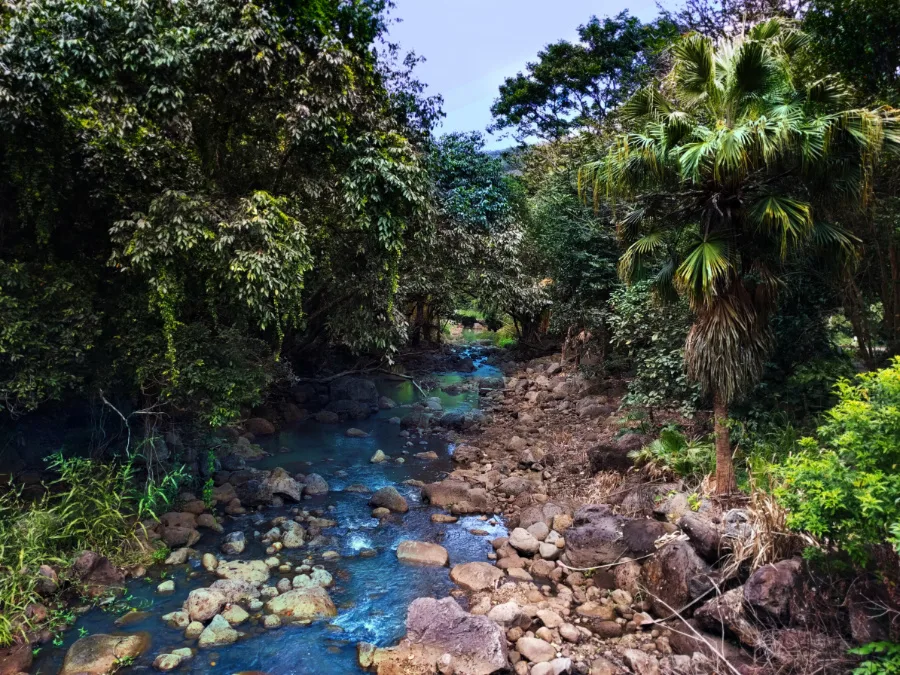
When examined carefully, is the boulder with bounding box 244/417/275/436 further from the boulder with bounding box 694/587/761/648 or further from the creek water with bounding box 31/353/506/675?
the boulder with bounding box 694/587/761/648

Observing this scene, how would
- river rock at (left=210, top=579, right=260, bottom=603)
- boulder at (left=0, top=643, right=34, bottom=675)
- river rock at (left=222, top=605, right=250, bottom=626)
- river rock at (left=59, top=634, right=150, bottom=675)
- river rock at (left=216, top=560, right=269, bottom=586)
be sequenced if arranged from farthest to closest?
river rock at (left=216, top=560, right=269, bottom=586), river rock at (left=210, top=579, right=260, bottom=603), river rock at (left=222, top=605, right=250, bottom=626), river rock at (left=59, top=634, right=150, bottom=675), boulder at (left=0, top=643, right=34, bottom=675)

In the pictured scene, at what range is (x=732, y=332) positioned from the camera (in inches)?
281

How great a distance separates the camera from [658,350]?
10367 millimetres

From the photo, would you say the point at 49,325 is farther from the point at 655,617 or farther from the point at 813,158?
the point at 813,158

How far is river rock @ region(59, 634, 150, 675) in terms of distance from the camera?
5.64 meters

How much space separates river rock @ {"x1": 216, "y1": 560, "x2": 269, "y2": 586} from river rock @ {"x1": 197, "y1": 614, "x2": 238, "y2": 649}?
1.02 metres

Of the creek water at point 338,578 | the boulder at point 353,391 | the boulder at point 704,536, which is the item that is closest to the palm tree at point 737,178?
the boulder at point 704,536

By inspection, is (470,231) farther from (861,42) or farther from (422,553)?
(861,42)

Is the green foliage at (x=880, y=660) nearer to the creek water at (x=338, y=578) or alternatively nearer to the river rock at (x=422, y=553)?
the creek water at (x=338, y=578)

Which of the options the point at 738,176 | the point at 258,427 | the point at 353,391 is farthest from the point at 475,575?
the point at 353,391

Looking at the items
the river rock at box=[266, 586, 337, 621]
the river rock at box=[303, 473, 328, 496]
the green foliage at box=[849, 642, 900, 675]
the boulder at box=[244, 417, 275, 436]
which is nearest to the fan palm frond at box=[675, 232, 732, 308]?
the green foliage at box=[849, 642, 900, 675]

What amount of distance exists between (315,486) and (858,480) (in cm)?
946

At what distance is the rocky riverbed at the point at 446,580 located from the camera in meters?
5.76

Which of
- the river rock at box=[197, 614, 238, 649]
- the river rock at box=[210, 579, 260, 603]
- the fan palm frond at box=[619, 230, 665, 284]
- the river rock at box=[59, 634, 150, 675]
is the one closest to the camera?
the river rock at box=[59, 634, 150, 675]
